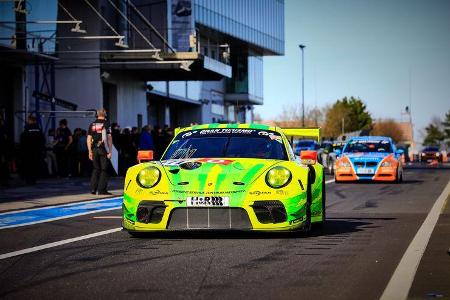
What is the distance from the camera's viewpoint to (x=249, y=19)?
2746 inches

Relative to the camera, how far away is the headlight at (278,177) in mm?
10250

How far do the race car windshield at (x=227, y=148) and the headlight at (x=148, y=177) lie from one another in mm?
1022

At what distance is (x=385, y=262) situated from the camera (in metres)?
8.48

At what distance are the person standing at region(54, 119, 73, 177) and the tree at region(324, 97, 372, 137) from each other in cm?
9865

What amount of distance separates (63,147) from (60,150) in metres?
0.32

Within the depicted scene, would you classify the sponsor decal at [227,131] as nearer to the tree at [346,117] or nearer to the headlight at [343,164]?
the headlight at [343,164]

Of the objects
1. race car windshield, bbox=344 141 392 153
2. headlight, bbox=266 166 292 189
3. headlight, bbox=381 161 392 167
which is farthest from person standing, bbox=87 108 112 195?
race car windshield, bbox=344 141 392 153

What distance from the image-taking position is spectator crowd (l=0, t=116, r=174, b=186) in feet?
81.0

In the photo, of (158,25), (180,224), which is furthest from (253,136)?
(158,25)

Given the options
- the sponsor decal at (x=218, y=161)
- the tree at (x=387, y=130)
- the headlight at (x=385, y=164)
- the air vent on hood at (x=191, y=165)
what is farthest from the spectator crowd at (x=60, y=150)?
the tree at (x=387, y=130)

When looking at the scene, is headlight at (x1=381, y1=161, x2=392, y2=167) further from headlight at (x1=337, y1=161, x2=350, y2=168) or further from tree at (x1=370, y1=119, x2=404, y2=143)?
tree at (x1=370, y1=119, x2=404, y2=143)

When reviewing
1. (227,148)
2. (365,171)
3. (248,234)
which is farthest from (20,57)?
(248,234)

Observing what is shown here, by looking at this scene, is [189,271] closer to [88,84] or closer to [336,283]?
[336,283]

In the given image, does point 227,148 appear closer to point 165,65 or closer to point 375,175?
point 375,175
